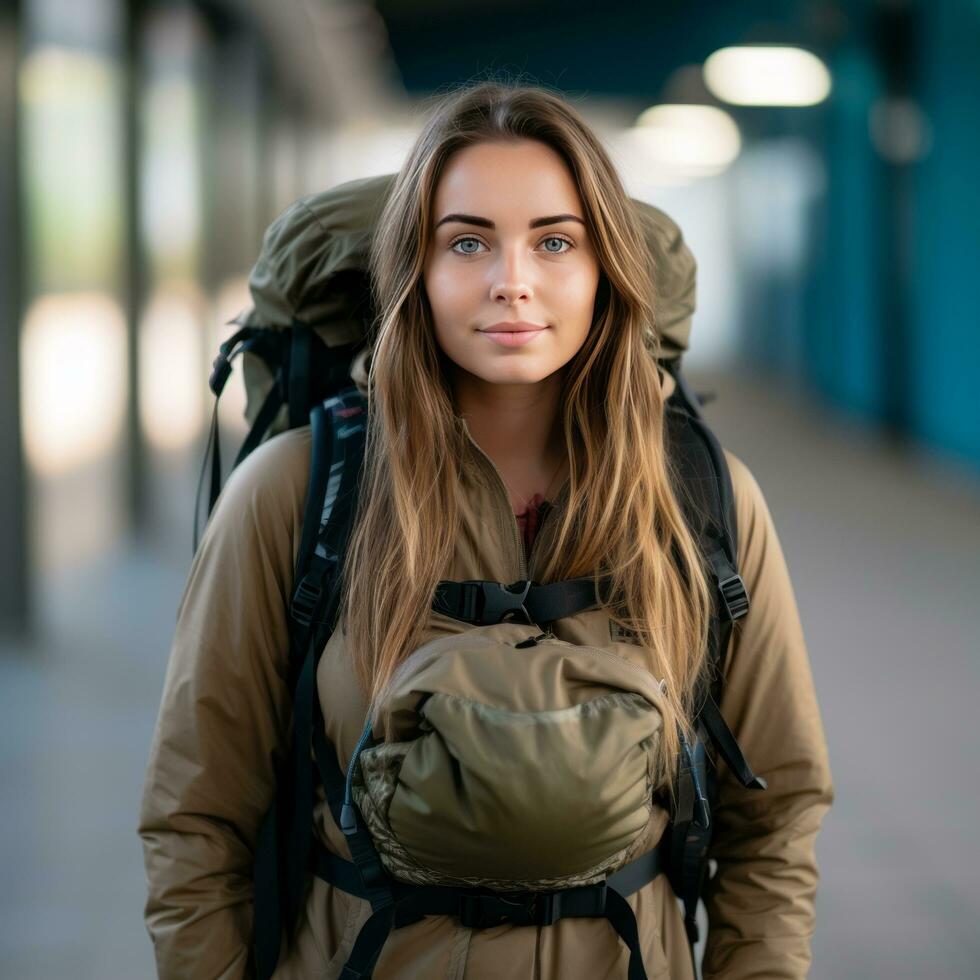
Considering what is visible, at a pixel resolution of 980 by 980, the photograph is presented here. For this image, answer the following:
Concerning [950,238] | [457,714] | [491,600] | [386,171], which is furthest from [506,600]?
[950,238]

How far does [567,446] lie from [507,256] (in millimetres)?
260

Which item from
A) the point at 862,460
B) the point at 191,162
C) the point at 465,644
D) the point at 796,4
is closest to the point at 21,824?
the point at 465,644

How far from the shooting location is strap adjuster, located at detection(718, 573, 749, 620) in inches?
58.6

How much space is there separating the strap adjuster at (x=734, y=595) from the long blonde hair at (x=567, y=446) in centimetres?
2

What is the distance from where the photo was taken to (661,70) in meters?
20.3

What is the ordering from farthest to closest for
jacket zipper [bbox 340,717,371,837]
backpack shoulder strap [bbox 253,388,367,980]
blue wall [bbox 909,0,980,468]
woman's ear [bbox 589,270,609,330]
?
1. blue wall [bbox 909,0,980,468]
2. woman's ear [bbox 589,270,609,330]
3. backpack shoulder strap [bbox 253,388,367,980]
4. jacket zipper [bbox 340,717,371,837]

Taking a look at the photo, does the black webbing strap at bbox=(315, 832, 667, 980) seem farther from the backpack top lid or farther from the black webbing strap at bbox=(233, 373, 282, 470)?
the backpack top lid

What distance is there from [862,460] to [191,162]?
6.36m

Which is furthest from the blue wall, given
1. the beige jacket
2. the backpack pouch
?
the backpack pouch

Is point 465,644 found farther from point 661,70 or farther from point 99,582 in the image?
point 661,70

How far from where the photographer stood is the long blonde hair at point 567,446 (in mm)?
1437

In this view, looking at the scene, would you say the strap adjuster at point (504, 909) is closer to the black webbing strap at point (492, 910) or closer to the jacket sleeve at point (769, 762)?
the black webbing strap at point (492, 910)

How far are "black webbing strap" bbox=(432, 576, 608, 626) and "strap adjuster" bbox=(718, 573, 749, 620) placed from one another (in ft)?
0.52

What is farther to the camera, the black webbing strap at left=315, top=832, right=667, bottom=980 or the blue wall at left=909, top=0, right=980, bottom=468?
the blue wall at left=909, top=0, right=980, bottom=468
